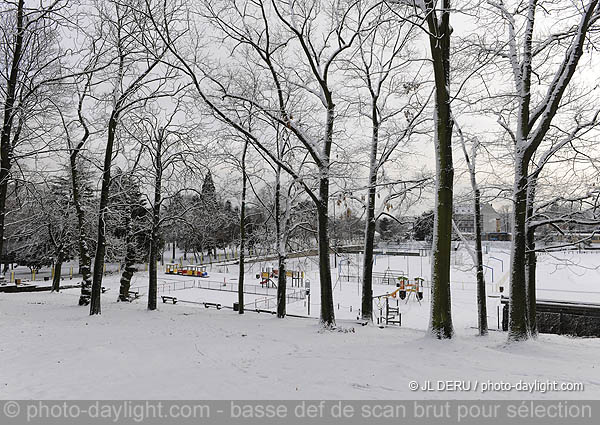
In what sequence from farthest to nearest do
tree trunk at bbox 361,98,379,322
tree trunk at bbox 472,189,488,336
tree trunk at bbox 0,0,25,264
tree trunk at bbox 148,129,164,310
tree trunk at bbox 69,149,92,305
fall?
tree trunk at bbox 148,129,164,310 < tree trunk at bbox 69,149,92,305 < tree trunk at bbox 361,98,379,322 < tree trunk at bbox 472,189,488,336 < tree trunk at bbox 0,0,25,264

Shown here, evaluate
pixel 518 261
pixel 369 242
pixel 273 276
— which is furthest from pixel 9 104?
pixel 273 276

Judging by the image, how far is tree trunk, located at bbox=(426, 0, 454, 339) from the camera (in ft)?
26.7

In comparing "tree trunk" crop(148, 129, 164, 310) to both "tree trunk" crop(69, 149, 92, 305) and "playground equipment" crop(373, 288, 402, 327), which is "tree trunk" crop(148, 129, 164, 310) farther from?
"playground equipment" crop(373, 288, 402, 327)

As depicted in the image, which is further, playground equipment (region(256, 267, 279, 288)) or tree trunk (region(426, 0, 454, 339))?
playground equipment (region(256, 267, 279, 288))

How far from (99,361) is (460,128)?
12.5 m

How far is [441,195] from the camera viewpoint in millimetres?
8336

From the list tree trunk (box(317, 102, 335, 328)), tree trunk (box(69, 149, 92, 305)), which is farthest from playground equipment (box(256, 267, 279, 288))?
tree trunk (box(317, 102, 335, 328))

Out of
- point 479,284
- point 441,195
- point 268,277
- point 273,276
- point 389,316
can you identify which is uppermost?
point 441,195

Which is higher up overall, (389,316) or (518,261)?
(518,261)

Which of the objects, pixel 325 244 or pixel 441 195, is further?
pixel 325 244

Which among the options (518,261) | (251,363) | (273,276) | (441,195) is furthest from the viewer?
(273,276)

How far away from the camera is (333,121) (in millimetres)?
12273

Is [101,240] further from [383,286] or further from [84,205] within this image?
[383,286]

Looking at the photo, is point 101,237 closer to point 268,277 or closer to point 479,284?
point 479,284
